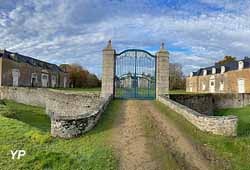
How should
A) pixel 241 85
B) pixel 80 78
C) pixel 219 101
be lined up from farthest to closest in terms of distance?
1. pixel 80 78
2. pixel 241 85
3. pixel 219 101

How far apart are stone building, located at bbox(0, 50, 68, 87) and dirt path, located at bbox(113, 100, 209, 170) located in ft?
83.3

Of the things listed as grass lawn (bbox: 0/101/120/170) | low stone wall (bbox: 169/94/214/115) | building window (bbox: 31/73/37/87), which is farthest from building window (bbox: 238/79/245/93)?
building window (bbox: 31/73/37/87)

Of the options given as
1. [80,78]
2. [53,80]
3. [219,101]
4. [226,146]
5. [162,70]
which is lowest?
[226,146]

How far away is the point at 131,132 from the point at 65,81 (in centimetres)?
4133

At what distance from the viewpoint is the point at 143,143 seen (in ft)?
19.9

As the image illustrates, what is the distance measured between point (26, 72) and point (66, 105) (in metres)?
21.6

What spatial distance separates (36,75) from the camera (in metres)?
37.0

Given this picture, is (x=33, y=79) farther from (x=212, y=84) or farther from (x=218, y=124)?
(x=218, y=124)

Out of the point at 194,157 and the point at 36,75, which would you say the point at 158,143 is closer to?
the point at 194,157

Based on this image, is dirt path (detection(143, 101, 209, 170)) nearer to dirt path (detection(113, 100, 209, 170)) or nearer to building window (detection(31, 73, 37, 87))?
dirt path (detection(113, 100, 209, 170))

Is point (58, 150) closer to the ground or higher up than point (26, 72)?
closer to the ground

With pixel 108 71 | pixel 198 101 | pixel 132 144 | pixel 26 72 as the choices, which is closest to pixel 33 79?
pixel 26 72

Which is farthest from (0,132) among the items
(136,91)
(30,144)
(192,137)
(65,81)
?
(65,81)

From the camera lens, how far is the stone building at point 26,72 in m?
29.9
